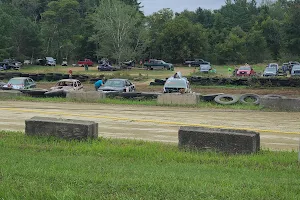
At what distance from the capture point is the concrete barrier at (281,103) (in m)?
19.7

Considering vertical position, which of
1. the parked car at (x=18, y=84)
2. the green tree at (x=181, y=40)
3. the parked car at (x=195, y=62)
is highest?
the green tree at (x=181, y=40)

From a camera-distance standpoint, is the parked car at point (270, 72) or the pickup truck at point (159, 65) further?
the pickup truck at point (159, 65)

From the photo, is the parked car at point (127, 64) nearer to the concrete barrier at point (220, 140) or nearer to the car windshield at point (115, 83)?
the car windshield at point (115, 83)

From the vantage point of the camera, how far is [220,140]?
9.08 m

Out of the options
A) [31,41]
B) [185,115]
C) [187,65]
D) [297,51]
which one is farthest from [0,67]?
[297,51]

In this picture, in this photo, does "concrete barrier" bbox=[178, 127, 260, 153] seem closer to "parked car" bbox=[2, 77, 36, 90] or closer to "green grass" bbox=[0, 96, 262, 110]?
"green grass" bbox=[0, 96, 262, 110]

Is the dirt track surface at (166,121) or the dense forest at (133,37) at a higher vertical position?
the dense forest at (133,37)

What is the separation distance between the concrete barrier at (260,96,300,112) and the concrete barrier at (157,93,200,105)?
3.50 metres

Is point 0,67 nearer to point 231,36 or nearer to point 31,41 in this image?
point 31,41

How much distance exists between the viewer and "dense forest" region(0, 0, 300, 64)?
75875mm

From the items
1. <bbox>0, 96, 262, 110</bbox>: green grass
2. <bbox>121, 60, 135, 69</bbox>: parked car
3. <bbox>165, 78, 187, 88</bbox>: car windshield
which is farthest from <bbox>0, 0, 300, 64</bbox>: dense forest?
<bbox>0, 96, 262, 110</bbox>: green grass

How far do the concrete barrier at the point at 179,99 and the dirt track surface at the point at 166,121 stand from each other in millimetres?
1473

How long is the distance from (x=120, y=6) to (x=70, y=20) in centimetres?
3032

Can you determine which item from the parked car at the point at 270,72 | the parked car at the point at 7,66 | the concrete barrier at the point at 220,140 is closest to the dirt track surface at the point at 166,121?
the concrete barrier at the point at 220,140
